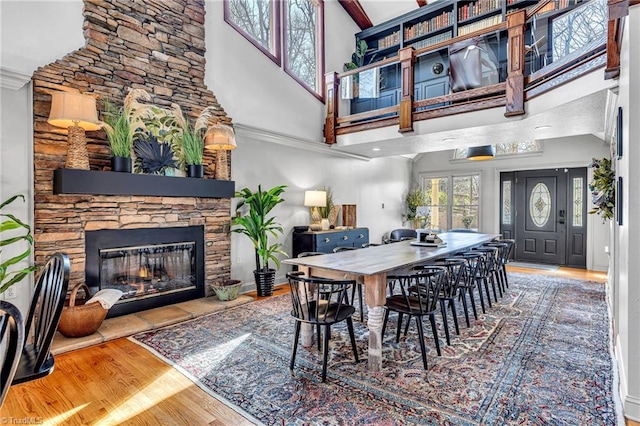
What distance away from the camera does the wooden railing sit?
267cm

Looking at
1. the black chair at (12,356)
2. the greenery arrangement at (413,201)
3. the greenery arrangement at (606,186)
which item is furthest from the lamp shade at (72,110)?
the greenery arrangement at (413,201)

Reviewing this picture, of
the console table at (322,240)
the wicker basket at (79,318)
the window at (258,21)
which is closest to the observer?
the wicker basket at (79,318)

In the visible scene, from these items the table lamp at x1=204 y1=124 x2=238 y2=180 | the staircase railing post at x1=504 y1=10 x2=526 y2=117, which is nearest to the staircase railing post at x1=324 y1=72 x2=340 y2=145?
the table lamp at x1=204 y1=124 x2=238 y2=180

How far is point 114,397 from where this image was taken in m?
2.24

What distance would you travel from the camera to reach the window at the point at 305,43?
18.7 feet

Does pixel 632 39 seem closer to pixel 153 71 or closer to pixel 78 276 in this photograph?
pixel 153 71

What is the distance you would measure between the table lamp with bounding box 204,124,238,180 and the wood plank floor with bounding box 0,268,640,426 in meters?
2.41

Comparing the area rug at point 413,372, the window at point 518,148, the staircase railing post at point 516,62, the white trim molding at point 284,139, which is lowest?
the area rug at point 413,372

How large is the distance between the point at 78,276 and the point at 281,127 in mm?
3329

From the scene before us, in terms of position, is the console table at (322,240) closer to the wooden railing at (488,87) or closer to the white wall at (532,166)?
the wooden railing at (488,87)

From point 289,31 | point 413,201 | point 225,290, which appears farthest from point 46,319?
point 413,201

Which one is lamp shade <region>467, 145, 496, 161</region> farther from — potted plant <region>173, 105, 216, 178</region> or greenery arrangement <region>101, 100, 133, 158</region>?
greenery arrangement <region>101, 100, 133, 158</region>

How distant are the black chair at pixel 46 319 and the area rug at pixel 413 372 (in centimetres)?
107

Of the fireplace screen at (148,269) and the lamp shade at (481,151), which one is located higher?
the lamp shade at (481,151)
